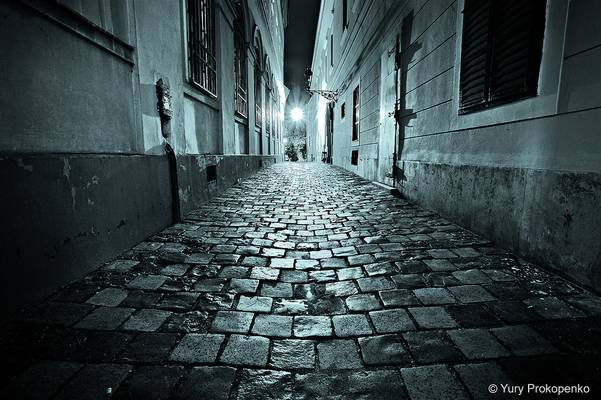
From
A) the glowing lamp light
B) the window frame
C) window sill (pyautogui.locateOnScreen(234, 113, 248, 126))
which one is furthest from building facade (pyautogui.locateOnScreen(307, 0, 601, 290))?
the glowing lamp light

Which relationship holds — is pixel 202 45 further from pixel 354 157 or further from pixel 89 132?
pixel 354 157

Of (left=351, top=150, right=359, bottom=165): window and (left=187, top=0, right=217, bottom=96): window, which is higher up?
(left=187, top=0, right=217, bottom=96): window

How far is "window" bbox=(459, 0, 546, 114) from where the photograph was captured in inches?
112

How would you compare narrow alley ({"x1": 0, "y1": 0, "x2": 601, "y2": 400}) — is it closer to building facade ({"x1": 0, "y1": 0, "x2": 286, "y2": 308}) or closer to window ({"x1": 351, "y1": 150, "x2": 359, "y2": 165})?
building facade ({"x1": 0, "y1": 0, "x2": 286, "y2": 308})

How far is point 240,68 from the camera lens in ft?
32.6

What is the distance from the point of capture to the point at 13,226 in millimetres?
1894

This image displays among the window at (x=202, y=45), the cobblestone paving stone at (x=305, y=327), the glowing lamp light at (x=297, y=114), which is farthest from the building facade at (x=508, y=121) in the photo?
the glowing lamp light at (x=297, y=114)

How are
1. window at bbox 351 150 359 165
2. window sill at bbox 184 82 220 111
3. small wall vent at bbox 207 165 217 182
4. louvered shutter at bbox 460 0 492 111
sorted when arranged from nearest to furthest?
louvered shutter at bbox 460 0 492 111 < window sill at bbox 184 82 220 111 < small wall vent at bbox 207 165 217 182 < window at bbox 351 150 359 165

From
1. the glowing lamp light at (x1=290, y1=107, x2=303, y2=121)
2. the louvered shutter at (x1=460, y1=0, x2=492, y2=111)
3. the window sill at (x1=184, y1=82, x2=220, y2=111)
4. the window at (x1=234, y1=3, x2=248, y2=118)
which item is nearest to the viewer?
the louvered shutter at (x1=460, y1=0, x2=492, y2=111)

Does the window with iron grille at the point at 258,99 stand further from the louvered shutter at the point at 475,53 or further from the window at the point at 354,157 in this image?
the louvered shutter at the point at 475,53

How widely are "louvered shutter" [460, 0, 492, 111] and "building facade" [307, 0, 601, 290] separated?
0.01m

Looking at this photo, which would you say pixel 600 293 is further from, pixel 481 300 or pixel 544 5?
pixel 544 5

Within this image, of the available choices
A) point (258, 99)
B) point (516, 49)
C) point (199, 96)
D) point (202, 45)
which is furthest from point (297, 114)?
point (516, 49)

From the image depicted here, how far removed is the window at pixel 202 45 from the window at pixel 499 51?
4365mm
